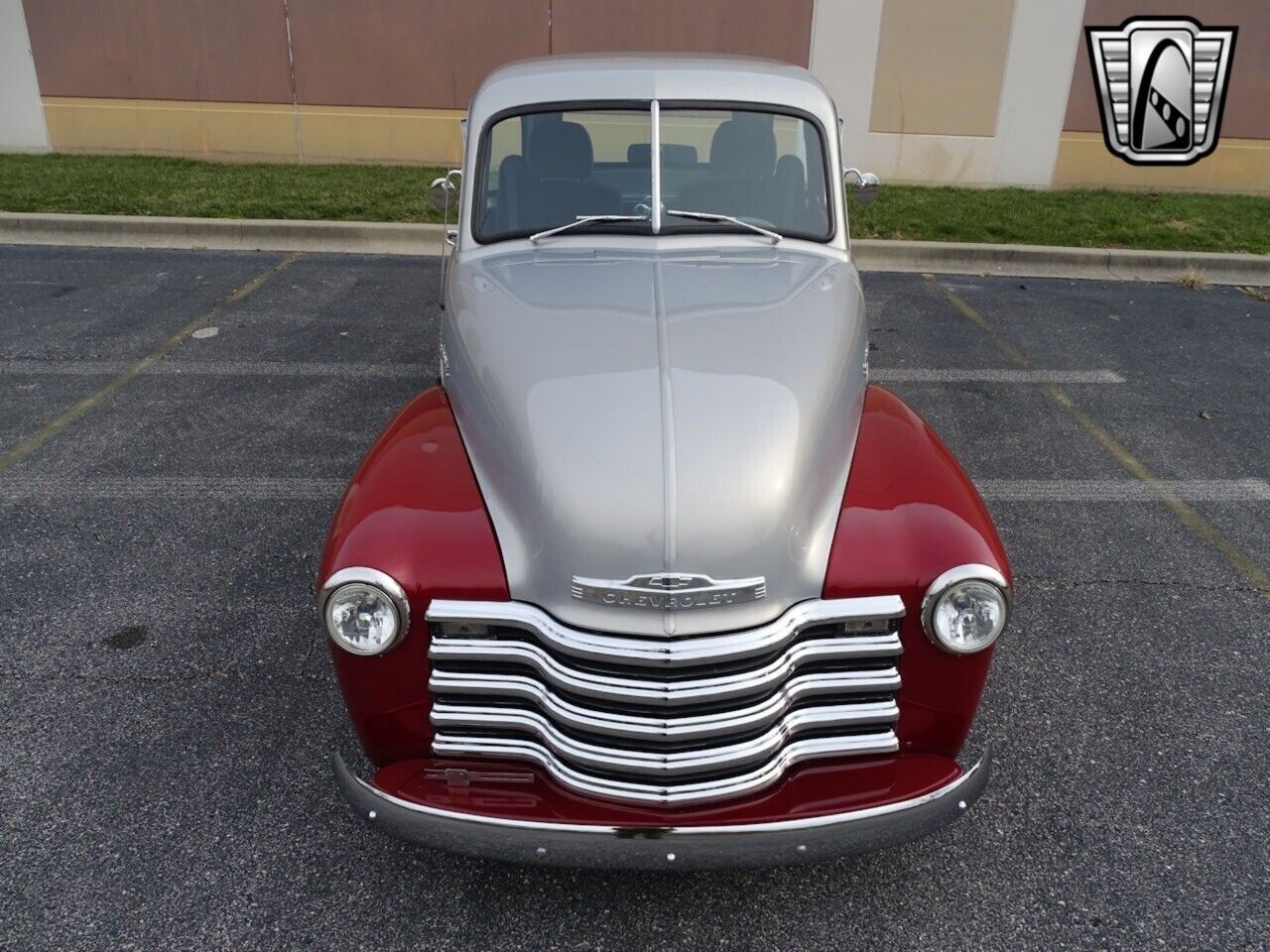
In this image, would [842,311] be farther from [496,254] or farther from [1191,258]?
[1191,258]

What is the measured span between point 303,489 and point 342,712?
6.00 feet

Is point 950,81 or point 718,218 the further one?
point 950,81

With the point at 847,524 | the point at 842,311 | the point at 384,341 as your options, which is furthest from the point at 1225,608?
the point at 384,341

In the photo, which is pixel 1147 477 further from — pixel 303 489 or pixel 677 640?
pixel 303 489

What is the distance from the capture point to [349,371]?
21.0 feet

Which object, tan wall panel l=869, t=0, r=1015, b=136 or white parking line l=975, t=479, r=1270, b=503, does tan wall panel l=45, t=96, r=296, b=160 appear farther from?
white parking line l=975, t=479, r=1270, b=503

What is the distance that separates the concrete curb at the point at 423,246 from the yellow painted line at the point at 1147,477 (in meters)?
2.01

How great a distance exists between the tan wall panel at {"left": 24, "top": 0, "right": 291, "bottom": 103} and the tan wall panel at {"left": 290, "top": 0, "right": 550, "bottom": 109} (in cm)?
44

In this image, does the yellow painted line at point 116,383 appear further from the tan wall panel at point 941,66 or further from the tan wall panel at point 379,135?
the tan wall panel at point 941,66

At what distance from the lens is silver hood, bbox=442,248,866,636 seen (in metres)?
2.30

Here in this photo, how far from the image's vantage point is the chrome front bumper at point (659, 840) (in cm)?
220

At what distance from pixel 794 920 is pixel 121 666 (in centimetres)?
257

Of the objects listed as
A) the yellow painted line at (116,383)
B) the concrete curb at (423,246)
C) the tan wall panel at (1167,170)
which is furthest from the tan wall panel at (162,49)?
the tan wall panel at (1167,170)

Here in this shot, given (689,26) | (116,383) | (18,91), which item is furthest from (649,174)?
(18,91)
